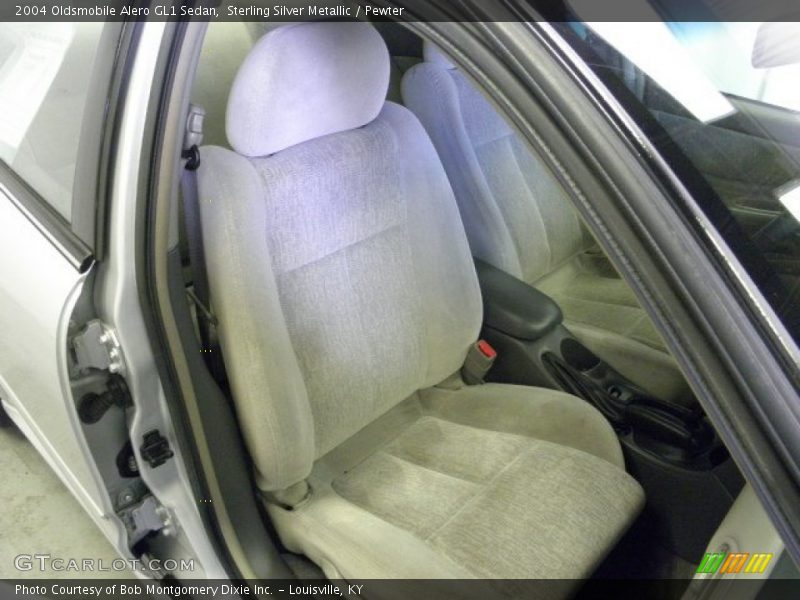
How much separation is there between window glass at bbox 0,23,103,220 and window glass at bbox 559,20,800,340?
0.73 meters

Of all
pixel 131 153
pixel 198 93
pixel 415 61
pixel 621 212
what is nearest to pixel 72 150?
pixel 131 153

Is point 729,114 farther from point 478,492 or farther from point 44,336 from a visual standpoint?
point 44,336

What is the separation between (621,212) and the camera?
0.51 m

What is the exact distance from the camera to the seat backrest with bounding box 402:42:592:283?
159 centimetres

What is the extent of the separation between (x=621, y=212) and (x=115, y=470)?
92 cm

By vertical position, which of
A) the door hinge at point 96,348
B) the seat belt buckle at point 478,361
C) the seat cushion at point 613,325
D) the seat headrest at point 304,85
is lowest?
the seat cushion at point 613,325

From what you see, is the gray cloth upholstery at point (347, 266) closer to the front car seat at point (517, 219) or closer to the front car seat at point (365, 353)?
the front car seat at point (365, 353)

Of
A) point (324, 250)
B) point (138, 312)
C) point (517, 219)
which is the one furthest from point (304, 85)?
point (517, 219)

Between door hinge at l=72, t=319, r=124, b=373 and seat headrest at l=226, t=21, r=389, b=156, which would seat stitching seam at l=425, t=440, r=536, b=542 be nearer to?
door hinge at l=72, t=319, r=124, b=373

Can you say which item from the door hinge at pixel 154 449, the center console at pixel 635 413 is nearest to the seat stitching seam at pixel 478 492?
the center console at pixel 635 413

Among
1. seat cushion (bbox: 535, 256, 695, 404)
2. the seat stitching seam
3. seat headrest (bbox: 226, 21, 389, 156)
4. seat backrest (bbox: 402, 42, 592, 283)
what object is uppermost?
seat headrest (bbox: 226, 21, 389, 156)

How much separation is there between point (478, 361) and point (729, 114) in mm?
911

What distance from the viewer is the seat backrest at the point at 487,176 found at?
1.59 m

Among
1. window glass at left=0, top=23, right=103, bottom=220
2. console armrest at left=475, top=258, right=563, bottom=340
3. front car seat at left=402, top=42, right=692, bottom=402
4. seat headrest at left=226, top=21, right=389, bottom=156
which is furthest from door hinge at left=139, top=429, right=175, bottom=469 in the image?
front car seat at left=402, top=42, right=692, bottom=402
